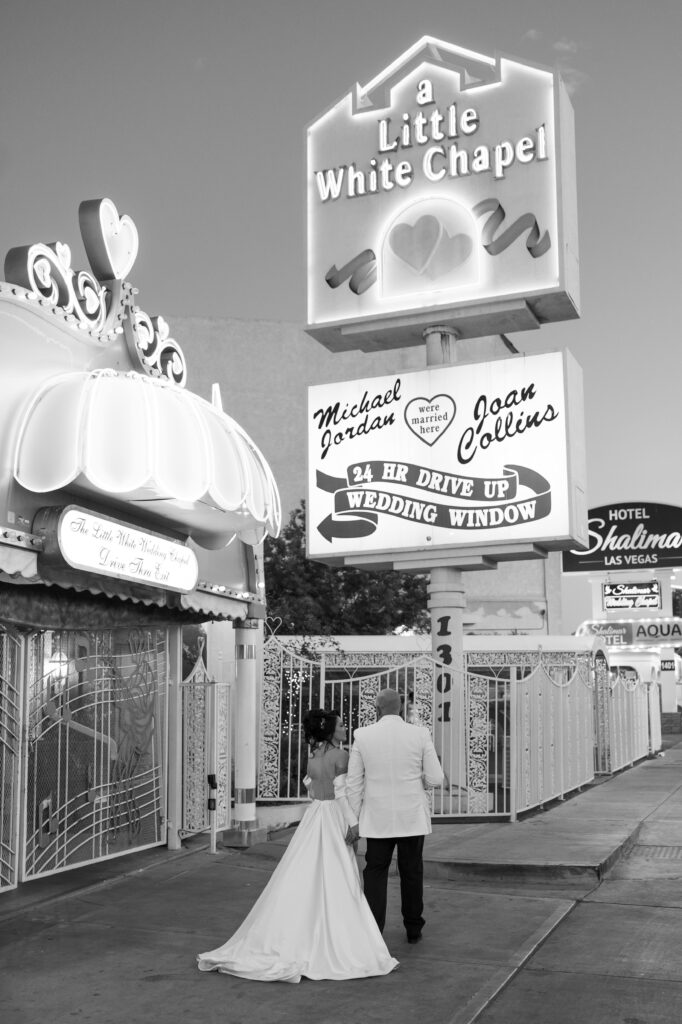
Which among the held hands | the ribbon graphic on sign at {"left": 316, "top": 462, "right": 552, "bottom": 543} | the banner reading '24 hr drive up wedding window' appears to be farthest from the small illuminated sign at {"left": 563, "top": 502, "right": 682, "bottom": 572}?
the held hands

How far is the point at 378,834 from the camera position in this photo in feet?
25.4

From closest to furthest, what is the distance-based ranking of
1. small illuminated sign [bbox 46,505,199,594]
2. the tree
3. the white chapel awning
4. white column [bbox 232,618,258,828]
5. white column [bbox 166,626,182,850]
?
the white chapel awning < small illuminated sign [bbox 46,505,199,594] < white column [bbox 166,626,182,850] < white column [bbox 232,618,258,828] < the tree

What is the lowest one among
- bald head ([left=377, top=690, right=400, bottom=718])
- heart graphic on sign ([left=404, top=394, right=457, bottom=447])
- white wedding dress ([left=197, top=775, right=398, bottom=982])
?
white wedding dress ([left=197, top=775, right=398, bottom=982])

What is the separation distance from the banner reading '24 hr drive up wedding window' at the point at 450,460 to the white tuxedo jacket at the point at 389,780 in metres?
7.65

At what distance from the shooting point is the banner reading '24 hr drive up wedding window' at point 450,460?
15305 mm

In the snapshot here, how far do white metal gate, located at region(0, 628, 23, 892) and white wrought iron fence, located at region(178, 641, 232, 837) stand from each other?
268 cm

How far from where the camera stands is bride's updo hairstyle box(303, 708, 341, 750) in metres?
7.86

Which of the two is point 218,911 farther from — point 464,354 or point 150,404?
point 464,354

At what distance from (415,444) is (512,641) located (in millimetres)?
17308

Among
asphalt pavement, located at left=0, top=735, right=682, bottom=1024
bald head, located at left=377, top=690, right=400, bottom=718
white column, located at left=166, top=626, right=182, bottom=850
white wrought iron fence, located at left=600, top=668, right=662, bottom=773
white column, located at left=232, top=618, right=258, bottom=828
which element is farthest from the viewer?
white wrought iron fence, located at left=600, top=668, right=662, bottom=773

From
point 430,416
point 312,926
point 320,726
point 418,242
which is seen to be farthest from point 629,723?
point 312,926

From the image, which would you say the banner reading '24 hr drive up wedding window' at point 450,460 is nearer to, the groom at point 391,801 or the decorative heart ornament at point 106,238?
the decorative heart ornament at point 106,238

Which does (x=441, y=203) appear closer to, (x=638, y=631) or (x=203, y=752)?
(x=203, y=752)

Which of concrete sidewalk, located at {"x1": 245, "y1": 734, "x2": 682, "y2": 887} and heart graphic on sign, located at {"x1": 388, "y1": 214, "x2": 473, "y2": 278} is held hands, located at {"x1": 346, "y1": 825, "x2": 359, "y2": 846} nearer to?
concrete sidewalk, located at {"x1": 245, "y1": 734, "x2": 682, "y2": 887}
